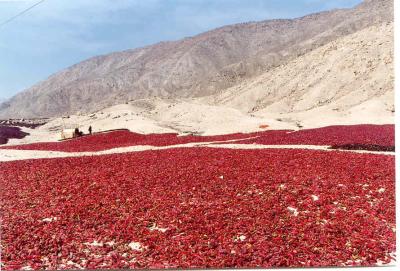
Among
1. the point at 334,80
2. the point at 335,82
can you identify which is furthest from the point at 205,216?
the point at 334,80

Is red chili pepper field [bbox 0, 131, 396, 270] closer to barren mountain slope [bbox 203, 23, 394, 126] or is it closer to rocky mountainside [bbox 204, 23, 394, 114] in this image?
barren mountain slope [bbox 203, 23, 394, 126]

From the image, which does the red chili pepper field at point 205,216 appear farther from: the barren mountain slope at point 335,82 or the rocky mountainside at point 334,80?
the rocky mountainside at point 334,80

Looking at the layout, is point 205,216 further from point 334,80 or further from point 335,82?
point 334,80

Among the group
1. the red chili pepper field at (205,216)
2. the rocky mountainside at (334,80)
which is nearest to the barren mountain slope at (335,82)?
the rocky mountainside at (334,80)

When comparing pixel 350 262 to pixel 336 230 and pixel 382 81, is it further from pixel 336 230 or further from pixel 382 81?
pixel 382 81

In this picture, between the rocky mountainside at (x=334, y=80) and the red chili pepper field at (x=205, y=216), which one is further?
the rocky mountainside at (x=334, y=80)

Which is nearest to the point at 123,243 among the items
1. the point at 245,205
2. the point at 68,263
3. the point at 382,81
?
the point at 68,263
